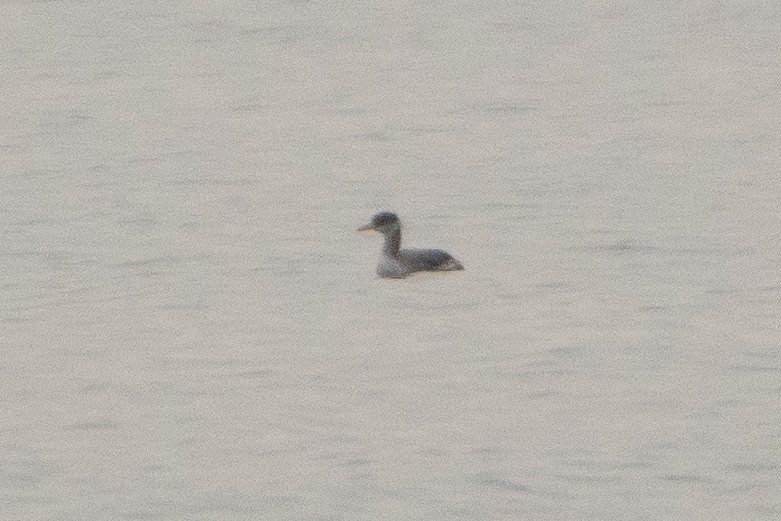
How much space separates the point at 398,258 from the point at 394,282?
0.73 feet

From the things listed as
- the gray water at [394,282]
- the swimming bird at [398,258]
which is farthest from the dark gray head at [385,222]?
the gray water at [394,282]

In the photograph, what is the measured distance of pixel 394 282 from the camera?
745 inches

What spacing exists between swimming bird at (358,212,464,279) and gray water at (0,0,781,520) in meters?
0.16

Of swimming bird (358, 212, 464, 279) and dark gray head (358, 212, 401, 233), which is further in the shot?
dark gray head (358, 212, 401, 233)

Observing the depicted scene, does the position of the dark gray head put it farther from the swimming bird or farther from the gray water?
the gray water

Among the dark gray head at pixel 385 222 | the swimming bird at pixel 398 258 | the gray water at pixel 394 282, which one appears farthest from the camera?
the dark gray head at pixel 385 222

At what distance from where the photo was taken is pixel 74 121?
2944 centimetres

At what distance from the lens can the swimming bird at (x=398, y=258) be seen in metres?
18.8

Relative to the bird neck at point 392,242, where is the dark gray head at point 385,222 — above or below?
above

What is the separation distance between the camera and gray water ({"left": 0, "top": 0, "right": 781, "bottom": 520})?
1388 cm

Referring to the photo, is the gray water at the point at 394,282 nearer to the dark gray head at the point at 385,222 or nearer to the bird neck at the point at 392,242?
the bird neck at the point at 392,242

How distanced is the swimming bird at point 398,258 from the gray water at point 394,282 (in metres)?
0.16

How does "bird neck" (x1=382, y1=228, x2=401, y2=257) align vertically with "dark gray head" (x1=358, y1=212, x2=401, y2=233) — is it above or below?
below

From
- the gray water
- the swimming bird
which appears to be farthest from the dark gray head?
the gray water
